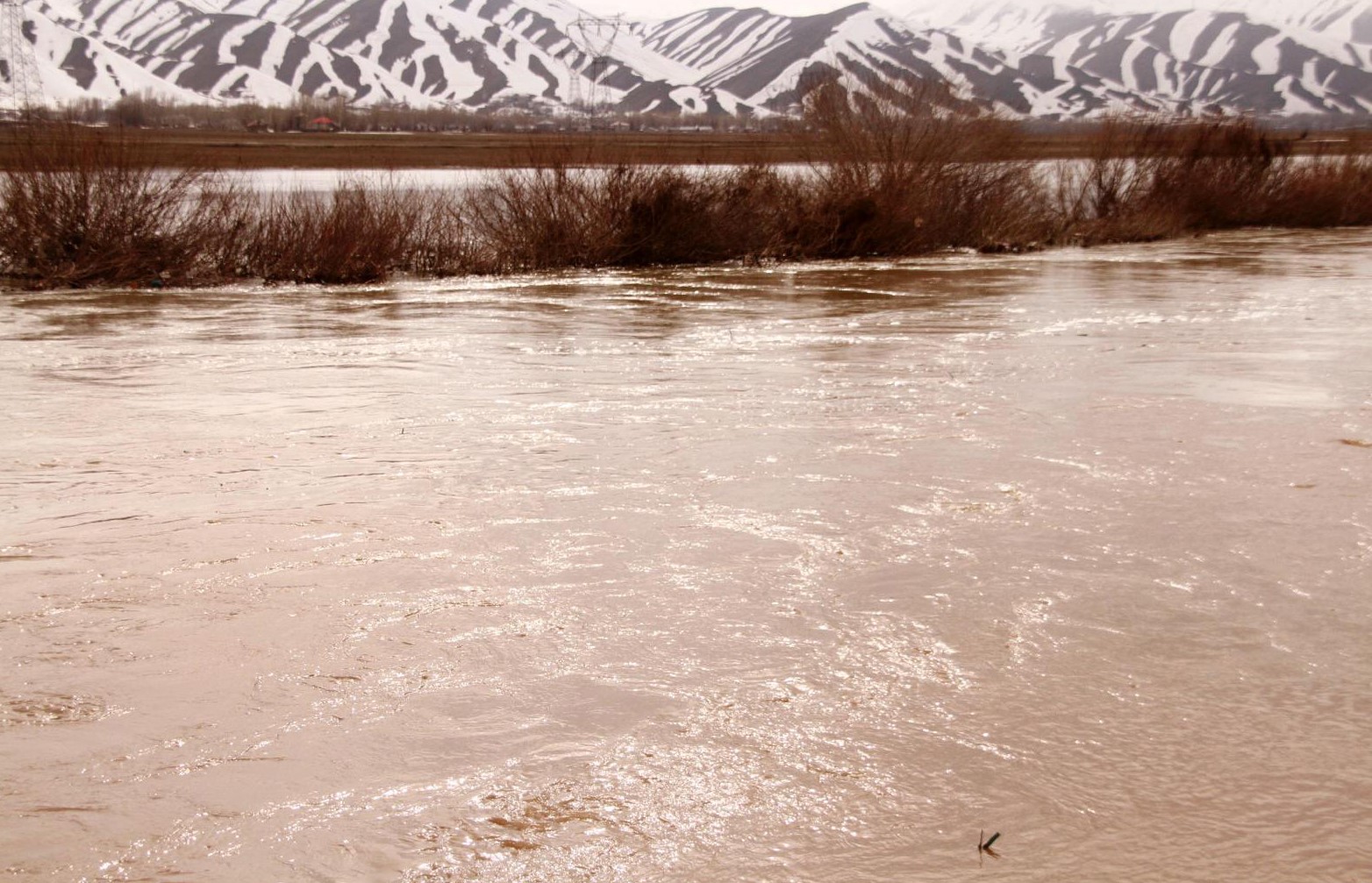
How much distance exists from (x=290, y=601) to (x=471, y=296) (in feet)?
45.1

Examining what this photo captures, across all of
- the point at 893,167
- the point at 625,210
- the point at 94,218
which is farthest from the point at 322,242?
the point at 893,167

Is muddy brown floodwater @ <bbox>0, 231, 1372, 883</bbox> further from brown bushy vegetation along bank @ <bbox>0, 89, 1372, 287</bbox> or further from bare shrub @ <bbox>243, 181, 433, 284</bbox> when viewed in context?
bare shrub @ <bbox>243, 181, 433, 284</bbox>

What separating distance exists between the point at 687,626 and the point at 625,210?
18.8 meters

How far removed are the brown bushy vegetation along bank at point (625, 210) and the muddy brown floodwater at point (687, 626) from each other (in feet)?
30.8

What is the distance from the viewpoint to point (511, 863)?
3711 mm

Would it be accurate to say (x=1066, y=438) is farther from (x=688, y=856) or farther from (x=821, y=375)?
(x=688, y=856)

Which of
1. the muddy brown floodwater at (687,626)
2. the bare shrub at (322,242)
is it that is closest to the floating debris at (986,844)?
the muddy brown floodwater at (687,626)

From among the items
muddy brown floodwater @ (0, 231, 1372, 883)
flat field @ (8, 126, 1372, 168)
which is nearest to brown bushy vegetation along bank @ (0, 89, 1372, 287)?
flat field @ (8, 126, 1372, 168)

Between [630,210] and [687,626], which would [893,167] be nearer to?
[630,210]

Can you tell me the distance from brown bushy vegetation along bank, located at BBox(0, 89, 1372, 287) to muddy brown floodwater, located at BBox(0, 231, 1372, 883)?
9.38 meters

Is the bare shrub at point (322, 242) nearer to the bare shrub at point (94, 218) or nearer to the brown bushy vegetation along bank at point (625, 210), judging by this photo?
the brown bushy vegetation along bank at point (625, 210)

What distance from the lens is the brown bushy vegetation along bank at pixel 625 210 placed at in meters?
20.0

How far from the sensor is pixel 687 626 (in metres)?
5.49

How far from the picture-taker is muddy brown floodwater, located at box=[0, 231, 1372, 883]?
3914 mm
